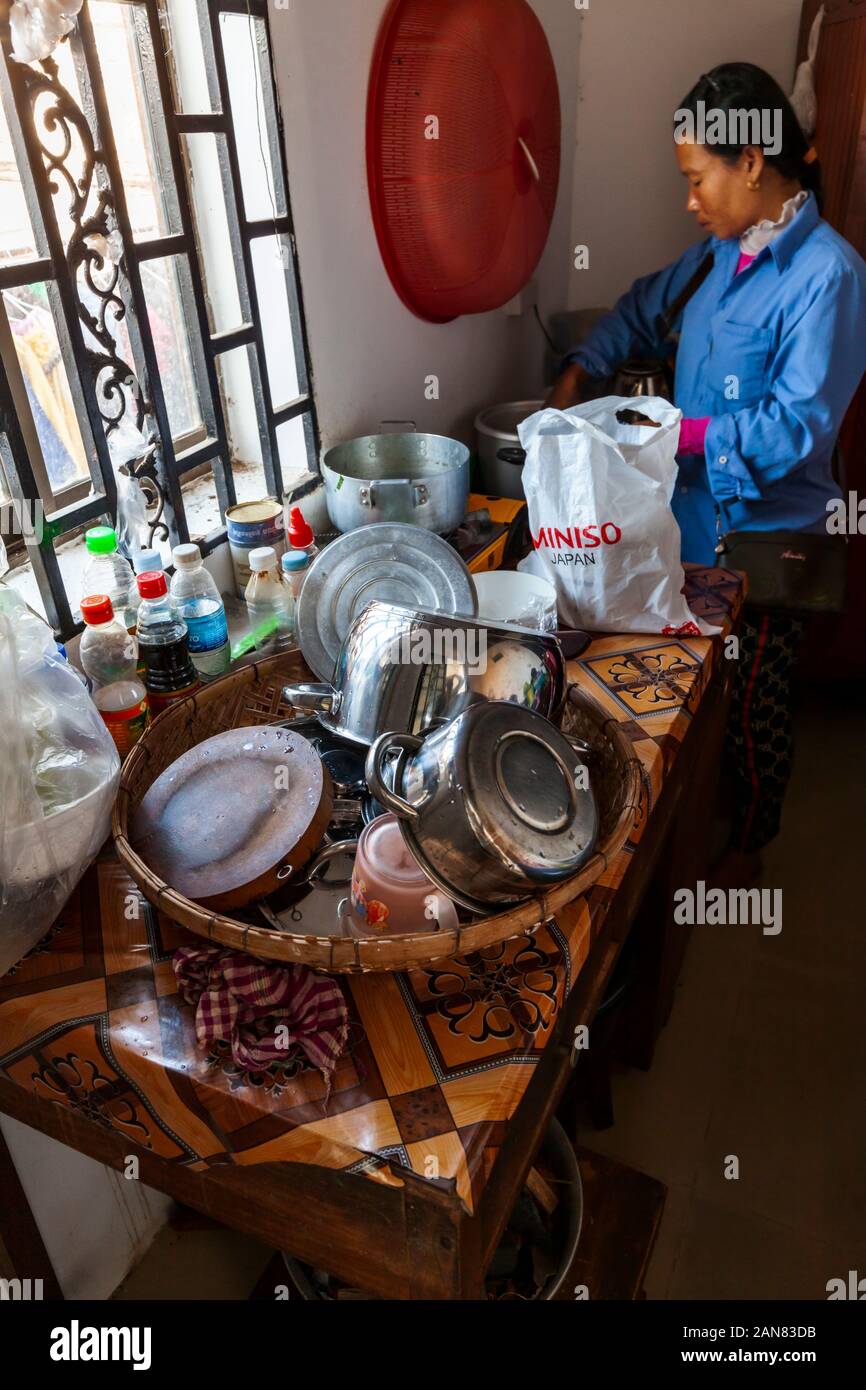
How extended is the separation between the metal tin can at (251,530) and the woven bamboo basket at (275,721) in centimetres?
27

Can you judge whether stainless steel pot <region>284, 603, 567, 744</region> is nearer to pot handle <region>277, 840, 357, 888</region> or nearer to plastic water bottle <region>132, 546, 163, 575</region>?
pot handle <region>277, 840, 357, 888</region>

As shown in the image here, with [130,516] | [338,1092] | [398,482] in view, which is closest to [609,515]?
[398,482]

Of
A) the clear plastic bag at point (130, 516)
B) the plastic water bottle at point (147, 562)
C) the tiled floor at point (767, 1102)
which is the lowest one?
the tiled floor at point (767, 1102)

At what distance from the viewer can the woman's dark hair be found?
162cm

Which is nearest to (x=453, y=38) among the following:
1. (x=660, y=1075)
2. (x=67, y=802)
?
(x=67, y=802)

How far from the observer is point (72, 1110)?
819 mm

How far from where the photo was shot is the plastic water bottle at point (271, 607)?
136cm

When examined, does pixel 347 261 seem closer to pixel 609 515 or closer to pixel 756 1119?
pixel 609 515

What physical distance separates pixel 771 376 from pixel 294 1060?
1.53m

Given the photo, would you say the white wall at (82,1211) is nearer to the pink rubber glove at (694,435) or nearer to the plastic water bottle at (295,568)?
the plastic water bottle at (295,568)

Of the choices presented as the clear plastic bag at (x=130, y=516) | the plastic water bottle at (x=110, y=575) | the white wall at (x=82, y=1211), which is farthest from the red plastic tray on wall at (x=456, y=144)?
the white wall at (x=82, y=1211)

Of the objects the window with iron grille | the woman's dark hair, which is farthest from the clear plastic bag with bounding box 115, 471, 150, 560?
the woman's dark hair

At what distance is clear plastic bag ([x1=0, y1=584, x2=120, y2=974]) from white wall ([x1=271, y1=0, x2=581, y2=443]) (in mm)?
917
